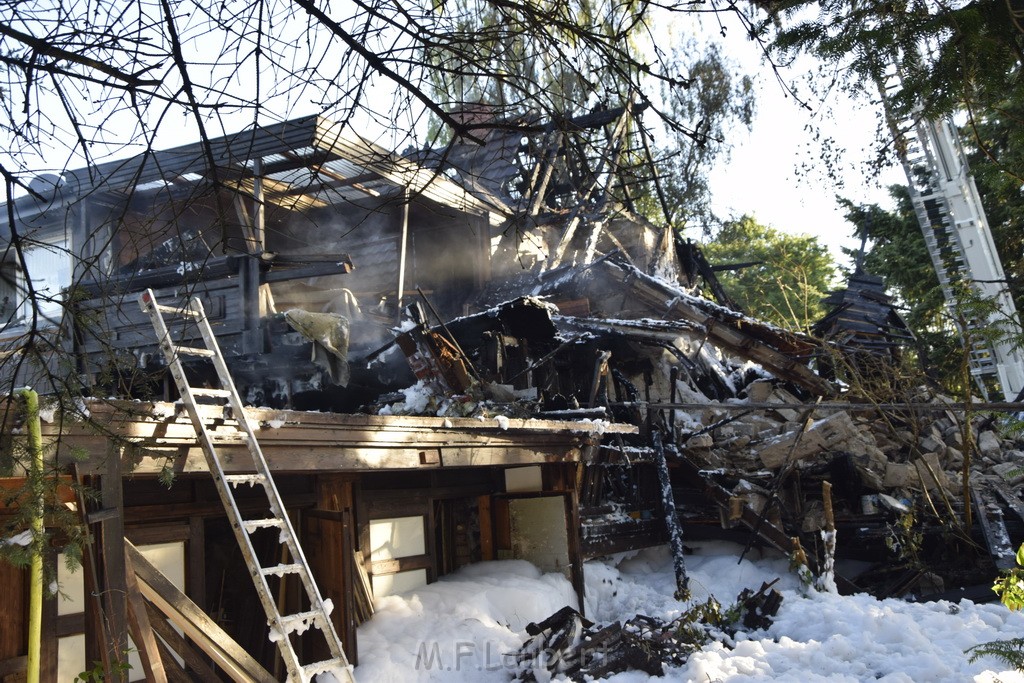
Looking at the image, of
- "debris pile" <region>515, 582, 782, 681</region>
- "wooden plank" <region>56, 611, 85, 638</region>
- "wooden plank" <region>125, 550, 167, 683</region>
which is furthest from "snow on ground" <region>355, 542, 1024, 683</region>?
"wooden plank" <region>125, 550, 167, 683</region>

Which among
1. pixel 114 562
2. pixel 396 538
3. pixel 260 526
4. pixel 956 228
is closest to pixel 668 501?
pixel 396 538

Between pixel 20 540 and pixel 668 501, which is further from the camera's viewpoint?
pixel 668 501

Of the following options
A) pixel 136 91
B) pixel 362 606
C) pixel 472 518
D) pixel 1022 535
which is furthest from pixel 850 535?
pixel 136 91

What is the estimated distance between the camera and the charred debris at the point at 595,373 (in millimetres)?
11234

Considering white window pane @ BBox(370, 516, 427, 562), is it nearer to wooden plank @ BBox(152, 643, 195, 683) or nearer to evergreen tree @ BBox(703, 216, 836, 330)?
wooden plank @ BBox(152, 643, 195, 683)

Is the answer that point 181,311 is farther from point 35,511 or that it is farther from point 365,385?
point 365,385

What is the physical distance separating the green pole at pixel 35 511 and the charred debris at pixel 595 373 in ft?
19.3

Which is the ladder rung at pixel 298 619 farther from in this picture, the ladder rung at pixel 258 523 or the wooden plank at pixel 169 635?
the wooden plank at pixel 169 635

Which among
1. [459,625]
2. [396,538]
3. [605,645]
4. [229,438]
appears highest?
[229,438]

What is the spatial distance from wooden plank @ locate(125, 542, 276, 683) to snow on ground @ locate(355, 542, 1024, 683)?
2.01m

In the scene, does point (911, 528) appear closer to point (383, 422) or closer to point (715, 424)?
point (715, 424)

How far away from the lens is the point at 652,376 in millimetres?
15750

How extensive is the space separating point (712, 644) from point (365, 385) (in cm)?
674

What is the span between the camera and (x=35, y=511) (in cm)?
359
